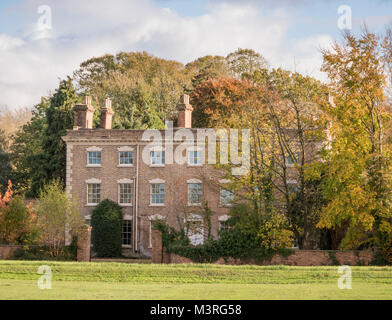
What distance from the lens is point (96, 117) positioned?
49.0m

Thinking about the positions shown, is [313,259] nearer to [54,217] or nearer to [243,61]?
[54,217]

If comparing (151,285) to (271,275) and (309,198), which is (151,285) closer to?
(271,275)

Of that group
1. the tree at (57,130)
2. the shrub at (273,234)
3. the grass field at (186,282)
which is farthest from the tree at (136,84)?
the grass field at (186,282)

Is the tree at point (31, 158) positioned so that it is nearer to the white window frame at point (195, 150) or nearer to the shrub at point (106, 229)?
the shrub at point (106, 229)

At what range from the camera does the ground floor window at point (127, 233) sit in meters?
39.0

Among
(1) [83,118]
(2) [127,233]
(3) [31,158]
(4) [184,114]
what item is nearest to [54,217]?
(2) [127,233]

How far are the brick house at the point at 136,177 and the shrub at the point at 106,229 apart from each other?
1042 mm

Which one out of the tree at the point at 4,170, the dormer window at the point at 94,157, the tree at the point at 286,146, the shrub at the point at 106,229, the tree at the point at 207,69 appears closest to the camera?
the tree at the point at 286,146

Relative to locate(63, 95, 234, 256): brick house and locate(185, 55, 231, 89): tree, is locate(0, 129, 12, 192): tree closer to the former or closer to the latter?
locate(63, 95, 234, 256): brick house

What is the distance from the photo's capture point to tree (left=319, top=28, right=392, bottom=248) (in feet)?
84.4

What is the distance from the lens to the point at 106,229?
37.8 m

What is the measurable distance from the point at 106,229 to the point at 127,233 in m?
1.90
